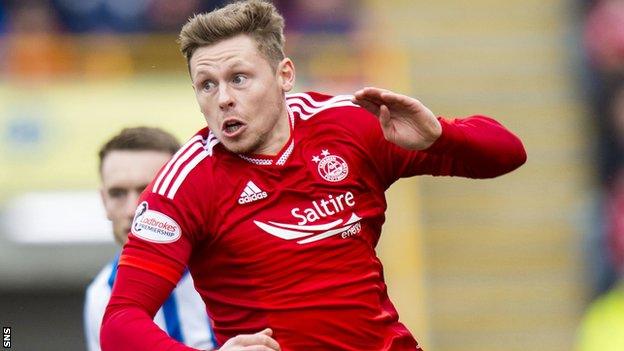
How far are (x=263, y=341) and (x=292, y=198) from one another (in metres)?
0.53

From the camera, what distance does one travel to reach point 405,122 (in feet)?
14.6

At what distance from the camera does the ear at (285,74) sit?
4.60 m

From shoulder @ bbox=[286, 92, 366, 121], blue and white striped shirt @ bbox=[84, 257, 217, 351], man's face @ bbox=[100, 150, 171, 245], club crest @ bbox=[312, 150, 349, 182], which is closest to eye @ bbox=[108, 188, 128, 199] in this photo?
man's face @ bbox=[100, 150, 171, 245]

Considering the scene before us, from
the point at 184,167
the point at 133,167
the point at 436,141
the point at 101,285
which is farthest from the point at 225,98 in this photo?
the point at 101,285

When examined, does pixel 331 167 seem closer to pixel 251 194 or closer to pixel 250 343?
pixel 251 194

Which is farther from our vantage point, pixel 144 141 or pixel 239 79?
pixel 144 141

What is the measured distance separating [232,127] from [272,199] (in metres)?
0.26

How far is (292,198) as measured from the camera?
447 centimetres

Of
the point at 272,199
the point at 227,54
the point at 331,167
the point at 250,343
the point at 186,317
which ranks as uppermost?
the point at 227,54

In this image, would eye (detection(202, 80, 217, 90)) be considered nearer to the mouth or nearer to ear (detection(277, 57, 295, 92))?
the mouth

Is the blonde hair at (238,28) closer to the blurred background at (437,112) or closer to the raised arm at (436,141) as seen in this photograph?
the raised arm at (436,141)

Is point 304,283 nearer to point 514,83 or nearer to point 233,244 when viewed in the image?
point 233,244

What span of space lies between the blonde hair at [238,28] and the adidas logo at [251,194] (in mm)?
410

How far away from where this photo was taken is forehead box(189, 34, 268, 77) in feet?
14.5
